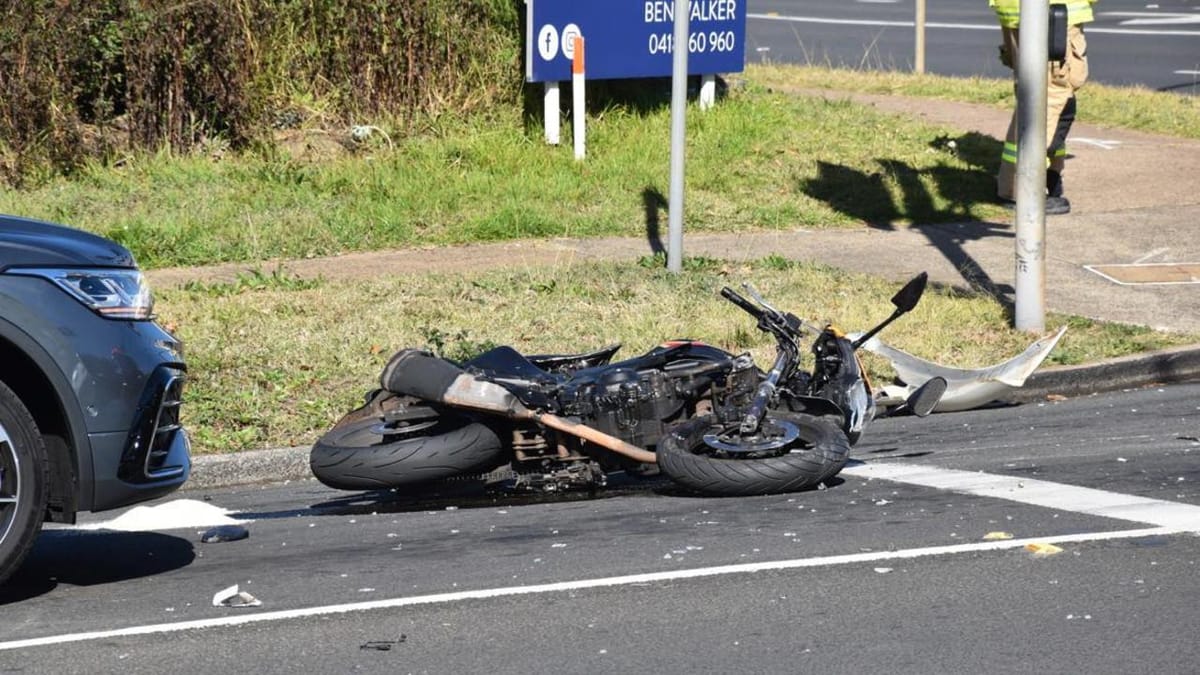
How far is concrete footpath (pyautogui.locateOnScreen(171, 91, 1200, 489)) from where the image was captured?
10.3 meters

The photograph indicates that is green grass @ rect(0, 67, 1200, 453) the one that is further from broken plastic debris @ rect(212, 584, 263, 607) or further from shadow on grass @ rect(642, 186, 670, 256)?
broken plastic debris @ rect(212, 584, 263, 607)

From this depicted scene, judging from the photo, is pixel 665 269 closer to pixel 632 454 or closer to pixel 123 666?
pixel 632 454

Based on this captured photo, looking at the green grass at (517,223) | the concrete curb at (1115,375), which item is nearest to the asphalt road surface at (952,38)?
the green grass at (517,223)

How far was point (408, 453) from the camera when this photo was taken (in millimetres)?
6938

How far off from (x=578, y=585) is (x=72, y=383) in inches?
69.7

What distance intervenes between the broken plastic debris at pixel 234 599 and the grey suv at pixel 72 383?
42 centimetres

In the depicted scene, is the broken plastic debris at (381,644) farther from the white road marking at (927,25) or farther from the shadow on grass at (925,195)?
the white road marking at (927,25)

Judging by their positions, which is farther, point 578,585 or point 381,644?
point 578,585

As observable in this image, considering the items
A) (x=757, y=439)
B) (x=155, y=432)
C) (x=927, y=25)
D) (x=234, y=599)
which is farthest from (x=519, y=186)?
(x=927, y=25)

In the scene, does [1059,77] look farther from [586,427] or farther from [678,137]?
[586,427]

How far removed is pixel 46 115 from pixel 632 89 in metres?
5.17

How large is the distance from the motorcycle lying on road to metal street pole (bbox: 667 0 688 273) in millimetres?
4676

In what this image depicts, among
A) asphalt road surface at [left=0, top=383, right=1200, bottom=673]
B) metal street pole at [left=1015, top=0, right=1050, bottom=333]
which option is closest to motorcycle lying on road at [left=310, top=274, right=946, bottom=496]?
asphalt road surface at [left=0, top=383, right=1200, bottom=673]

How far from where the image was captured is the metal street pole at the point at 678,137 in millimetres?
11641
